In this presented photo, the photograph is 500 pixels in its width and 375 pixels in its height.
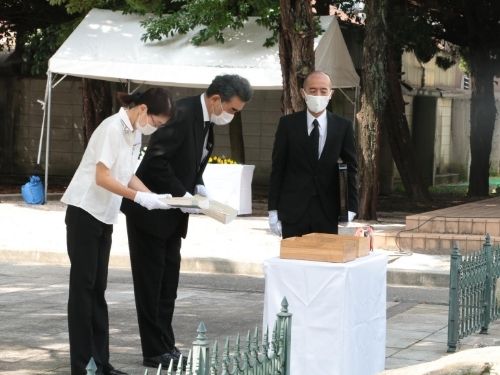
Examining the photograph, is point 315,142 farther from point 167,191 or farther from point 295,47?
point 295,47

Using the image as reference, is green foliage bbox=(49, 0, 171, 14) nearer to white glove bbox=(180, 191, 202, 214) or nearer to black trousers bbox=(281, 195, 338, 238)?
black trousers bbox=(281, 195, 338, 238)

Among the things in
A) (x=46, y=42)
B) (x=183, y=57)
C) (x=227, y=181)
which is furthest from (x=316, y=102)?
(x=46, y=42)

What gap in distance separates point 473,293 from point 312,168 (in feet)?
6.91

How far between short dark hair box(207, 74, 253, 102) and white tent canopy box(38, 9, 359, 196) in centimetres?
1122

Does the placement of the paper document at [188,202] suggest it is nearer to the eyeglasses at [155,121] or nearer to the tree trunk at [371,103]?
the eyeglasses at [155,121]

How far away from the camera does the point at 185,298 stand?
11.6 metres

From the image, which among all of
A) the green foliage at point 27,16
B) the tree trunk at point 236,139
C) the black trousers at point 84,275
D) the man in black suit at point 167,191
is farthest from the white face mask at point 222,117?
the green foliage at point 27,16

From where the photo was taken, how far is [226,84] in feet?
25.4

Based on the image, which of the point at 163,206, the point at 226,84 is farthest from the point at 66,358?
the point at 226,84

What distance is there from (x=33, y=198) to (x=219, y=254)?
304 inches

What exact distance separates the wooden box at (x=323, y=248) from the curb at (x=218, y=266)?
617cm

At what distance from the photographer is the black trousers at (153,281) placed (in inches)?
311

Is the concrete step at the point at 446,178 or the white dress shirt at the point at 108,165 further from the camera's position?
the concrete step at the point at 446,178

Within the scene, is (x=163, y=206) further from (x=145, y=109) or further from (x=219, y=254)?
(x=219, y=254)
